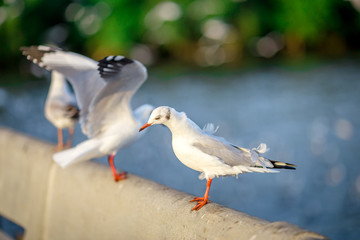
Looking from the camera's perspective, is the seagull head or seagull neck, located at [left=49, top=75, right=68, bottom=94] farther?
seagull neck, located at [left=49, top=75, right=68, bottom=94]

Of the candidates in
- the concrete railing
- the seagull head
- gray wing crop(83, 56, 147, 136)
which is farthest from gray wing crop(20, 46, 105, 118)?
the seagull head

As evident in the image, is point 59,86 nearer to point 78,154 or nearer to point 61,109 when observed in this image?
point 61,109

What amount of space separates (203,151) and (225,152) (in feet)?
0.40

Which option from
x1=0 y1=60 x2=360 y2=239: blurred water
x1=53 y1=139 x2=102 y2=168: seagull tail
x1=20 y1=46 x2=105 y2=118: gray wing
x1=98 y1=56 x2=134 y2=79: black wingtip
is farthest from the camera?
x1=0 y1=60 x2=360 y2=239: blurred water

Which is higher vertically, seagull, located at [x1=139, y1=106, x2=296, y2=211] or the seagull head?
the seagull head

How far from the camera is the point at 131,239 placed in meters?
3.00

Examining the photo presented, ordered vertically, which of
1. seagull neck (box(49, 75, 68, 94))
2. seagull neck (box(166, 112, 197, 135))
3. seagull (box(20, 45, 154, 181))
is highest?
seagull neck (box(166, 112, 197, 135))

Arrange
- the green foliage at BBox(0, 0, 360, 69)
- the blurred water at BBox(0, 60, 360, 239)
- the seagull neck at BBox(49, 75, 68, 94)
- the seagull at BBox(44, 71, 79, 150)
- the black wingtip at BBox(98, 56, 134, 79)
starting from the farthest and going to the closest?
1. the green foliage at BBox(0, 0, 360, 69)
2. the blurred water at BBox(0, 60, 360, 239)
3. the seagull neck at BBox(49, 75, 68, 94)
4. the seagull at BBox(44, 71, 79, 150)
5. the black wingtip at BBox(98, 56, 134, 79)

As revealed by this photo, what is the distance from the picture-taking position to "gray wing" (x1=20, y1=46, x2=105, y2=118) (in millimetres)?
3586

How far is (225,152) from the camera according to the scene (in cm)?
274

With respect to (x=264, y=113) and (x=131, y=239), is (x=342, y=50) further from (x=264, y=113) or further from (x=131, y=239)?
(x=131, y=239)

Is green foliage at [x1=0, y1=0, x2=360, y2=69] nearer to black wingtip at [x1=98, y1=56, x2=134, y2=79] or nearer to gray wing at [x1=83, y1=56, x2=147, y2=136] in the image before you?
gray wing at [x1=83, y1=56, x2=147, y2=136]

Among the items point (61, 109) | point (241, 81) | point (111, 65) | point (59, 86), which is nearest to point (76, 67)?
point (111, 65)

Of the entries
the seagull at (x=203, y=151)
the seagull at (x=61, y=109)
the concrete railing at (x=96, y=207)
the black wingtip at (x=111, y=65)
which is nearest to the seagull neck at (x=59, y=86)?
the seagull at (x=61, y=109)
